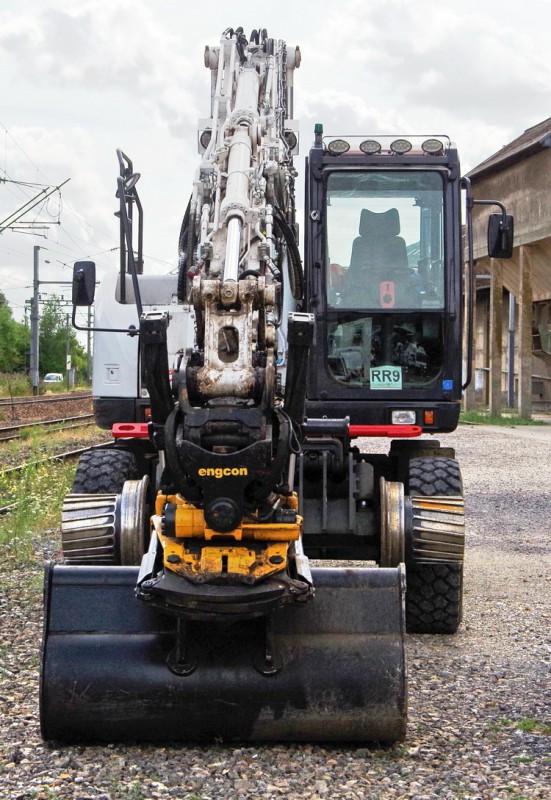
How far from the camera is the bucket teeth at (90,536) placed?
23.2 feet

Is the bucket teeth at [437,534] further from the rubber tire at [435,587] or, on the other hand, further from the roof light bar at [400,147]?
the roof light bar at [400,147]

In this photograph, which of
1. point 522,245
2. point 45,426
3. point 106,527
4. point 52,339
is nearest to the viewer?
point 106,527

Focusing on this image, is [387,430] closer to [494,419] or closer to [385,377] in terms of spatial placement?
[385,377]

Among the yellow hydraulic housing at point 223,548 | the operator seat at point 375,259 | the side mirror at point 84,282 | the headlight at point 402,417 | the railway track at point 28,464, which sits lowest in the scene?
the railway track at point 28,464

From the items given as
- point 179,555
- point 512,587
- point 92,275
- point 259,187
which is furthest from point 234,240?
point 512,587

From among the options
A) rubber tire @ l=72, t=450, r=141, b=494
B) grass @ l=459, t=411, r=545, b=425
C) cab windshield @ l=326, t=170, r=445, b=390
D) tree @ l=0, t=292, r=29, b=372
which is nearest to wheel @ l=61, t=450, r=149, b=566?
rubber tire @ l=72, t=450, r=141, b=494

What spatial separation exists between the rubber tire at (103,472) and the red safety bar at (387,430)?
1.58m

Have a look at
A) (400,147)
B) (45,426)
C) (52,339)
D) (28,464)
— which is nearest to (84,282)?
(400,147)

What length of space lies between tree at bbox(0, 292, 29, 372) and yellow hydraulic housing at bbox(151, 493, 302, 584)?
Result: 6952 centimetres

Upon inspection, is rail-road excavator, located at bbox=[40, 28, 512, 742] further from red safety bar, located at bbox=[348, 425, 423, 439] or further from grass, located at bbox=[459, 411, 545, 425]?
grass, located at bbox=[459, 411, 545, 425]

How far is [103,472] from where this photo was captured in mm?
7746

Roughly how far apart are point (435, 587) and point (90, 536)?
88.7 inches

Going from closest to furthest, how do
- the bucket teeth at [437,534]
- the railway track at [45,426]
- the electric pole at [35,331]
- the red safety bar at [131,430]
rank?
the bucket teeth at [437,534], the red safety bar at [131,430], the railway track at [45,426], the electric pole at [35,331]

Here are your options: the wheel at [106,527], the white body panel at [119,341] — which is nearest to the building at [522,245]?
the white body panel at [119,341]
